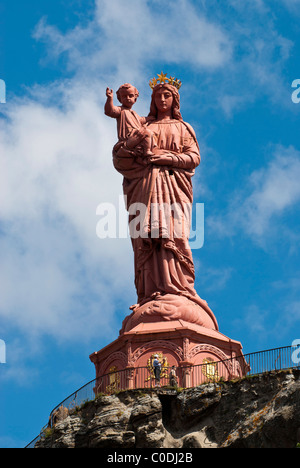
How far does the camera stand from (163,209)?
161 feet

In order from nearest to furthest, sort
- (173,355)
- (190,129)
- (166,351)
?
1. (173,355)
2. (166,351)
3. (190,129)

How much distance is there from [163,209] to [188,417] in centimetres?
973

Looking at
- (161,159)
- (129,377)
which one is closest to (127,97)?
(161,159)

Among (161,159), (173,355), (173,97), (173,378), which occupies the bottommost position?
(173,378)

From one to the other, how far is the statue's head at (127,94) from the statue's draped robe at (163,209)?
1288 mm

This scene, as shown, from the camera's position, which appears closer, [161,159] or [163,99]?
[161,159]

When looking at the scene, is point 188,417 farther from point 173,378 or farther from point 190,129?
point 190,129

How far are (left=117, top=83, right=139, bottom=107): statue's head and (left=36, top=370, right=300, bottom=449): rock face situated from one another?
1368cm

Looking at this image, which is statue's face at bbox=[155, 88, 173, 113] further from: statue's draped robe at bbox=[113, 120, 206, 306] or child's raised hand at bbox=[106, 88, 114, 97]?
child's raised hand at bbox=[106, 88, 114, 97]

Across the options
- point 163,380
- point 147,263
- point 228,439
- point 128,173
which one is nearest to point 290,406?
point 228,439

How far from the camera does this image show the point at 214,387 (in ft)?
140

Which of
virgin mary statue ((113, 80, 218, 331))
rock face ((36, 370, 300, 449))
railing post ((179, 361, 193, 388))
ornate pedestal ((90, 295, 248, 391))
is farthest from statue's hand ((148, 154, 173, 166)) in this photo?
rock face ((36, 370, 300, 449))
